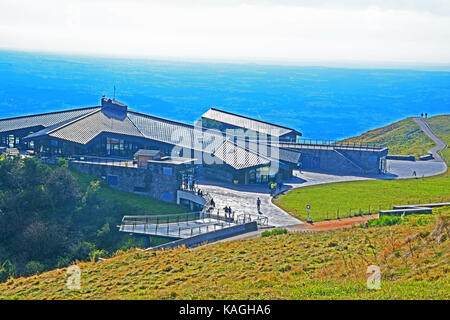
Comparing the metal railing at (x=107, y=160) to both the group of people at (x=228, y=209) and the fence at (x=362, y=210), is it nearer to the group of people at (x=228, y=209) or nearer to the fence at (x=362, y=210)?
the group of people at (x=228, y=209)

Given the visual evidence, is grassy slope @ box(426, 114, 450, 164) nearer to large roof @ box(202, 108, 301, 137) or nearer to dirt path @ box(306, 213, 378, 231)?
large roof @ box(202, 108, 301, 137)

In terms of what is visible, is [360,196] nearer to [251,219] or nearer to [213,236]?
[251,219]

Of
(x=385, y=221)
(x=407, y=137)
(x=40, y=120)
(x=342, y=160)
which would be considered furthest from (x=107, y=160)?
(x=407, y=137)

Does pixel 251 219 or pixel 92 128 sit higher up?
pixel 92 128

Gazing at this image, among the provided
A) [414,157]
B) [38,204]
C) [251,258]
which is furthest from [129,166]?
[414,157]

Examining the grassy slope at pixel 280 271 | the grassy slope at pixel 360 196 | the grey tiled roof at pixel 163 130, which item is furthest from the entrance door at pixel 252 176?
the grassy slope at pixel 280 271

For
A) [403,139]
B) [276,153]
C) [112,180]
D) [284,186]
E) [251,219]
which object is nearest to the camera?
[251,219]

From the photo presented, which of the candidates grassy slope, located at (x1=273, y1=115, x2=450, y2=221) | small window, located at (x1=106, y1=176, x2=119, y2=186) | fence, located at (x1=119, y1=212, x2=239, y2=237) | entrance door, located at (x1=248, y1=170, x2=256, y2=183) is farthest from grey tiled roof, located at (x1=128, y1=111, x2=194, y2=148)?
fence, located at (x1=119, y1=212, x2=239, y2=237)

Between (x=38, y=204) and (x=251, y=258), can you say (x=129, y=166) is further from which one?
(x=251, y=258)
